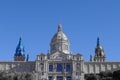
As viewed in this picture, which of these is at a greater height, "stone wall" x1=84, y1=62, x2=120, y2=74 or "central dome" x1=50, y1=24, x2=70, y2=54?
"central dome" x1=50, y1=24, x2=70, y2=54

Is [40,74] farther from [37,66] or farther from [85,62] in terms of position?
[85,62]

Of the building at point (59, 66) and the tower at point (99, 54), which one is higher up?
the tower at point (99, 54)

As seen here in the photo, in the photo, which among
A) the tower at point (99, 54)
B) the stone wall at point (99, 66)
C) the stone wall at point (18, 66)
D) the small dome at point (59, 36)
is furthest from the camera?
the tower at point (99, 54)

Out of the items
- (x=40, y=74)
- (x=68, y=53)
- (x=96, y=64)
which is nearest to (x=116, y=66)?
(x=96, y=64)

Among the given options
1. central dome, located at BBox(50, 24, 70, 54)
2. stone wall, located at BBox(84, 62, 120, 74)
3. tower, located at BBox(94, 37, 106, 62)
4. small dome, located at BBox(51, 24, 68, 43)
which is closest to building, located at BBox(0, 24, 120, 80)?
stone wall, located at BBox(84, 62, 120, 74)

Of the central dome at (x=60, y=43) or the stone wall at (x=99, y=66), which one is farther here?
the central dome at (x=60, y=43)

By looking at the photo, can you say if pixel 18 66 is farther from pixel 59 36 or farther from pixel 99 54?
pixel 99 54

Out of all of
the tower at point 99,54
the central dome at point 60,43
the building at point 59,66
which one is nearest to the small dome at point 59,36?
the central dome at point 60,43

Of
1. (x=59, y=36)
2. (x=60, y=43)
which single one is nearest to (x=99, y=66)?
(x=60, y=43)

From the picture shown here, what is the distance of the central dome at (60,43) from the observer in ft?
531

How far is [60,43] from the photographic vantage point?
536ft

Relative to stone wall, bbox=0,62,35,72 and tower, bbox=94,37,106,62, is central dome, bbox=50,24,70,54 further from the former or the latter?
tower, bbox=94,37,106,62

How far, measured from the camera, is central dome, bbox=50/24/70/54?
161750 mm

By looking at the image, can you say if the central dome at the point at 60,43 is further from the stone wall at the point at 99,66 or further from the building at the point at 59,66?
the stone wall at the point at 99,66
